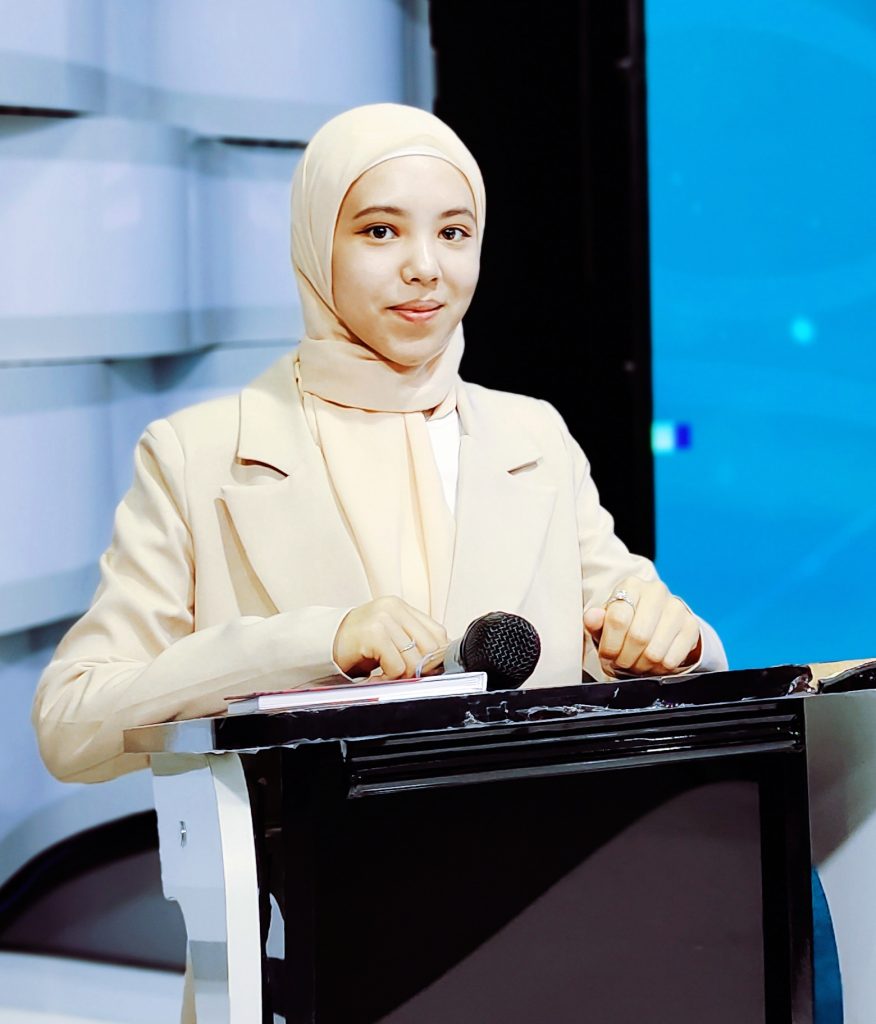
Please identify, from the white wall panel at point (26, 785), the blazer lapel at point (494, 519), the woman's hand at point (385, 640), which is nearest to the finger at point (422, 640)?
the woman's hand at point (385, 640)

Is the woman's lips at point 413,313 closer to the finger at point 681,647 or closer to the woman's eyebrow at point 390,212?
the woman's eyebrow at point 390,212

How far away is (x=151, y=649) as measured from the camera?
159 centimetres

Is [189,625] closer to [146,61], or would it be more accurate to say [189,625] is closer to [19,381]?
[19,381]

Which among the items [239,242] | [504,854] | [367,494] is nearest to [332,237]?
[367,494]

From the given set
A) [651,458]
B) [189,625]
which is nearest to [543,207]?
[651,458]

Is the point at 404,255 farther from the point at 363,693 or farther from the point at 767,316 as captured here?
the point at 767,316

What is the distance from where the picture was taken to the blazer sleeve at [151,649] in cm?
141

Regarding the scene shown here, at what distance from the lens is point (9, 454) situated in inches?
115

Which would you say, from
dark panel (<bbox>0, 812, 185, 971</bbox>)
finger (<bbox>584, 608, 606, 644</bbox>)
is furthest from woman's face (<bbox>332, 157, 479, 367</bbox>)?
dark panel (<bbox>0, 812, 185, 971</bbox>)

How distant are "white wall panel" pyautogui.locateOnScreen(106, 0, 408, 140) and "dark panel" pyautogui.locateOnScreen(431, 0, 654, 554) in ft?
1.05

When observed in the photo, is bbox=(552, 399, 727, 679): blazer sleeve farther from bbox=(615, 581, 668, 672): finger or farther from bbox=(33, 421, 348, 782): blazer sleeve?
bbox=(33, 421, 348, 782): blazer sleeve

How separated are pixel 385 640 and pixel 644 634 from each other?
293 mm

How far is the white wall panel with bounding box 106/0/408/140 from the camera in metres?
Answer: 3.16

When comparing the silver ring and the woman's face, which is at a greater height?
the woman's face
